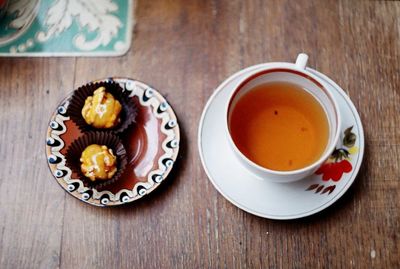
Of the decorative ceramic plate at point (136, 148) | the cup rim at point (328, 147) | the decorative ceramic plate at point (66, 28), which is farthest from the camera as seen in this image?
the decorative ceramic plate at point (66, 28)

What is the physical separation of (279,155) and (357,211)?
0.18 metres

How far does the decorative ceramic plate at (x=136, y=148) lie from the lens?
2.58ft

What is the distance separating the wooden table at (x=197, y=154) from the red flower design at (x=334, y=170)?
0.20 feet

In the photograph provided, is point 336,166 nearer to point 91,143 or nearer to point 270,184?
point 270,184

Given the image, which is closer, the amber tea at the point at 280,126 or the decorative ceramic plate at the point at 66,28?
the amber tea at the point at 280,126

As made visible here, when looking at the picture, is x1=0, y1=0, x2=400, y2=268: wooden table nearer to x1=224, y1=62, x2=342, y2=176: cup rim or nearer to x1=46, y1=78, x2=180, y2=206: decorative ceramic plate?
x1=46, y1=78, x2=180, y2=206: decorative ceramic plate

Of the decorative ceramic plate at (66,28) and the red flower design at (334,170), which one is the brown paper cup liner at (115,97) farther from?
the red flower design at (334,170)

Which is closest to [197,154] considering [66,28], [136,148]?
[136,148]

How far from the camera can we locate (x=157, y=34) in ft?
2.97

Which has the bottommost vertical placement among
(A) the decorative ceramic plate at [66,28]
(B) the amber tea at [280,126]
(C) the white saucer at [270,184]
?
(C) the white saucer at [270,184]

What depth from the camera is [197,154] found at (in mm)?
832

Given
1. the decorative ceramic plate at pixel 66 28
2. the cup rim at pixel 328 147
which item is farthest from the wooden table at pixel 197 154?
the cup rim at pixel 328 147

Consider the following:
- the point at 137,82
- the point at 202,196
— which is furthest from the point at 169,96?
the point at 202,196

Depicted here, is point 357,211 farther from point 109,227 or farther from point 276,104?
point 109,227
